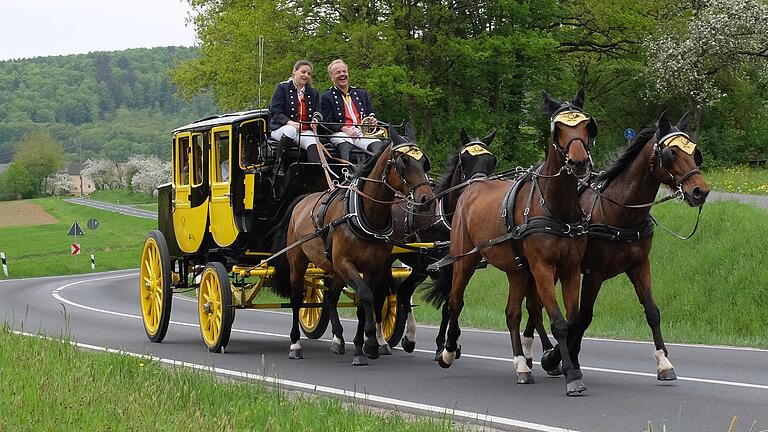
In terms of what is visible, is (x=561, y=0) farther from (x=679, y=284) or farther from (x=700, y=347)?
(x=700, y=347)

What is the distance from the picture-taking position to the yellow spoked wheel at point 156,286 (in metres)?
14.8

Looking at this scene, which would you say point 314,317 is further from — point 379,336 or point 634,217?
point 634,217

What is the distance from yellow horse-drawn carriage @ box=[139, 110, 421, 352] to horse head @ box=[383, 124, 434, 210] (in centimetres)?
162

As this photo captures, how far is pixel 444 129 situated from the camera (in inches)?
1426

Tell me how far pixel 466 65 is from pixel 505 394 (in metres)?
26.7

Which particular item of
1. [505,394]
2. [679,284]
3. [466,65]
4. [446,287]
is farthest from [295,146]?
[466,65]

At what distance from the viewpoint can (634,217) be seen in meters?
10.3

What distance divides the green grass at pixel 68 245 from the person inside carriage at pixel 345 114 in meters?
41.3

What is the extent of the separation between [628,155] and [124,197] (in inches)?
6043

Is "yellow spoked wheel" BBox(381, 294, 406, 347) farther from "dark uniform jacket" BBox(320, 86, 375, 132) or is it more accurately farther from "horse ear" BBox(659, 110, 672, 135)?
"horse ear" BBox(659, 110, 672, 135)

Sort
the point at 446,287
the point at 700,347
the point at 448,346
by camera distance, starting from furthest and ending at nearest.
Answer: the point at 700,347
the point at 446,287
the point at 448,346

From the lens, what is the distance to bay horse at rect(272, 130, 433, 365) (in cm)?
1159

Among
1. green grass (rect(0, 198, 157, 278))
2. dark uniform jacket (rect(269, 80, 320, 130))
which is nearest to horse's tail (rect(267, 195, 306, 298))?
dark uniform jacket (rect(269, 80, 320, 130))

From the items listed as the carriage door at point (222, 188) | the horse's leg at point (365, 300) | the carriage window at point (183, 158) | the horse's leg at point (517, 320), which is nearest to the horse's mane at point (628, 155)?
the horse's leg at point (517, 320)
